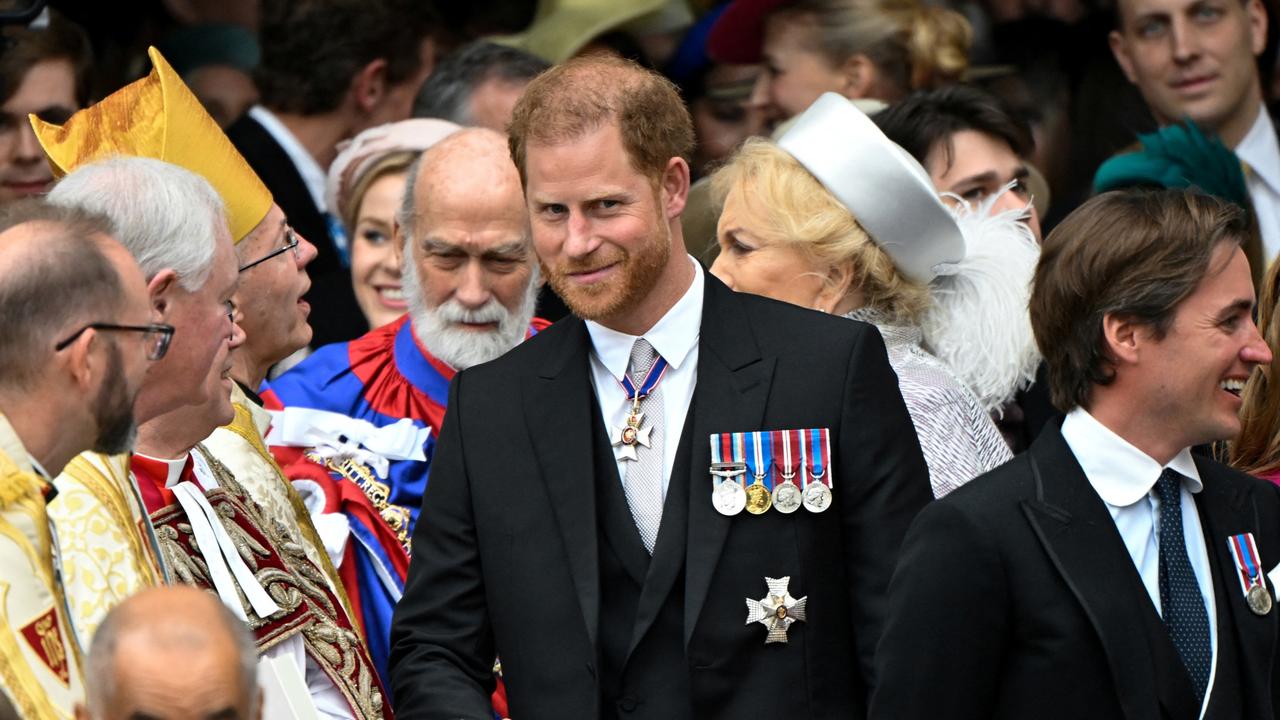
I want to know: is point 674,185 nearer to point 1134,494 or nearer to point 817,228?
point 817,228

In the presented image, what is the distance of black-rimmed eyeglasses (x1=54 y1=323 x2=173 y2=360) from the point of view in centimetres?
320

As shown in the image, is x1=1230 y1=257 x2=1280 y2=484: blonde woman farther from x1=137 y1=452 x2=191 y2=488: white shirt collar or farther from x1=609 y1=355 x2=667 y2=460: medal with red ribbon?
x1=137 y1=452 x2=191 y2=488: white shirt collar

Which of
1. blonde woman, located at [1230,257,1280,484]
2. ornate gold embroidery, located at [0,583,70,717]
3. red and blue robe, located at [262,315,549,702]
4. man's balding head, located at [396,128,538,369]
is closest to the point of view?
ornate gold embroidery, located at [0,583,70,717]

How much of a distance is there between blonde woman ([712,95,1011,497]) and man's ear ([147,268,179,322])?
5.03 feet

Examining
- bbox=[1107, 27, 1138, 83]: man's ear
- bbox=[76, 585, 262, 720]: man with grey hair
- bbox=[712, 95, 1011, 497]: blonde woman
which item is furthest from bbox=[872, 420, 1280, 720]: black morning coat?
bbox=[1107, 27, 1138, 83]: man's ear

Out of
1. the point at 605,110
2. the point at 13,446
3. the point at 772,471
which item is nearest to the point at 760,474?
the point at 772,471

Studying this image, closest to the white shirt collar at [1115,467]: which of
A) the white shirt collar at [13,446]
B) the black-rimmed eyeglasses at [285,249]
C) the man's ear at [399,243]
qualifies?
the white shirt collar at [13,446]

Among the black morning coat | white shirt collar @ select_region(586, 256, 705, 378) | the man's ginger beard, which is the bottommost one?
the black morning coat

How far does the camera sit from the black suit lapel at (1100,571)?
334 centimetres

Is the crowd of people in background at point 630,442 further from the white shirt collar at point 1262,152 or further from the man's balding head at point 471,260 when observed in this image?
the white shirt collar at point 1262,152

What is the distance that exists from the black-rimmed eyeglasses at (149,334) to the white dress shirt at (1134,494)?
1.58 meters

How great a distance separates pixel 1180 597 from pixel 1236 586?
4.8 inches

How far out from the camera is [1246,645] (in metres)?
3.46

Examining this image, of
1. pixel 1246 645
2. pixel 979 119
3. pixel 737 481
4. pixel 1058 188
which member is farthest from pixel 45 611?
pixel 1058 188
